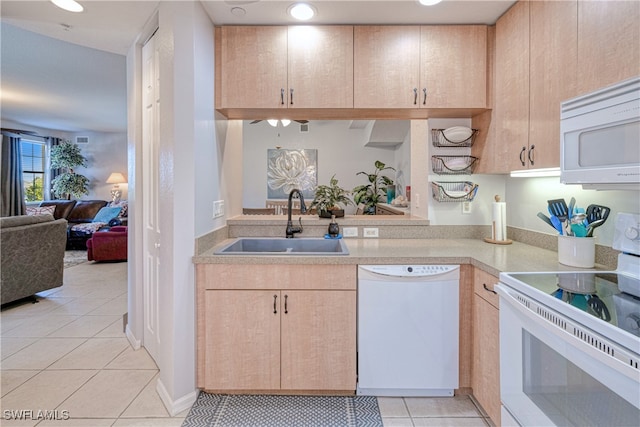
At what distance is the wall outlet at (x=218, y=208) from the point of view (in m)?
2.17

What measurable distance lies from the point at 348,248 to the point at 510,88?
4.47 ft

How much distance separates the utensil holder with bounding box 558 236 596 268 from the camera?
5.11 ft

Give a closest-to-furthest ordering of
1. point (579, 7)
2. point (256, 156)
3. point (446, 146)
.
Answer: point (579, 7)
point (446, 146)
point (256, 156)

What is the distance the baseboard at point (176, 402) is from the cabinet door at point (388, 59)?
Result: 2.13 m

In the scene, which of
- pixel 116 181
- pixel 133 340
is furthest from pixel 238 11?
pixel 116 181

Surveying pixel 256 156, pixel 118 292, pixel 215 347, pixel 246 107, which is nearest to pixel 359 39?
pixel 246 107

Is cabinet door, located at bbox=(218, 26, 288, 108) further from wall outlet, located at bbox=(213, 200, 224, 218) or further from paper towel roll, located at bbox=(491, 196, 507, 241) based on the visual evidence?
paper towel roll, located at bbox=(491, 196, 507, 241)

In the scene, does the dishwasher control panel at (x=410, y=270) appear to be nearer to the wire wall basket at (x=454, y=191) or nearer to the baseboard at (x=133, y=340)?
the wire wall basket at (x=454, y=191)

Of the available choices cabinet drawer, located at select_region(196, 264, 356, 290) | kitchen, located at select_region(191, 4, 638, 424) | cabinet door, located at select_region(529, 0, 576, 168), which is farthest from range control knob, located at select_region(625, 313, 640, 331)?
cabinet drawer, located at select_region(196, 264, 356, 290)

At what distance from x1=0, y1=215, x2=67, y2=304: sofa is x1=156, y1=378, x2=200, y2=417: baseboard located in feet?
8.45

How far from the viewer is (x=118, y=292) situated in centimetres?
393

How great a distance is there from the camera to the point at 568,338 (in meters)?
0.99

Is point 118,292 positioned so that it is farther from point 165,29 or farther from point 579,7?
point 579,7

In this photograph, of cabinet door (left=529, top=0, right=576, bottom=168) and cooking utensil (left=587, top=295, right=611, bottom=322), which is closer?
cooking utensil (left=587, top=295, right=611, bottom=322)
